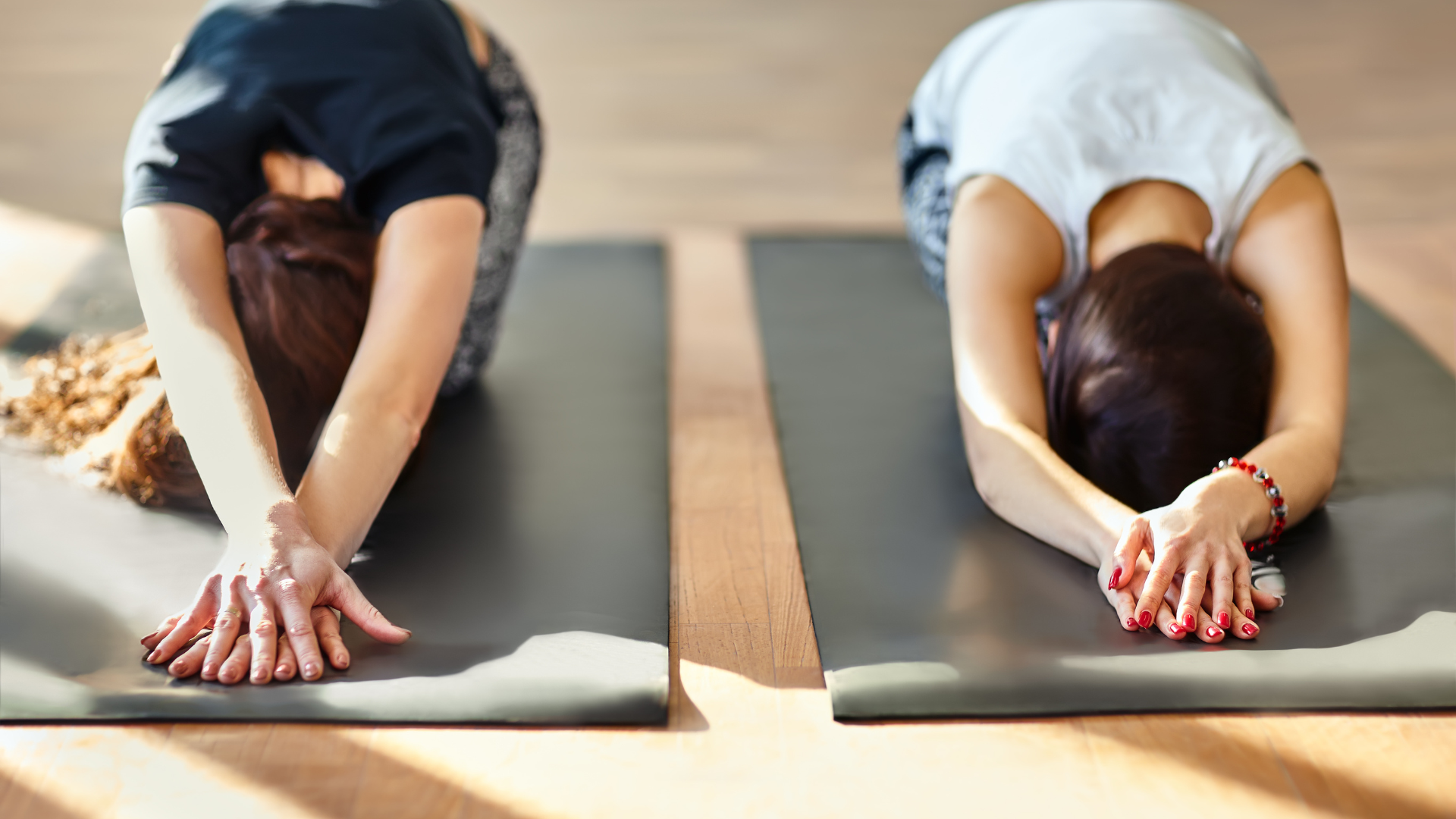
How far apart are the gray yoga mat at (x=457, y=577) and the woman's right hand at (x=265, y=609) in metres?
0.02

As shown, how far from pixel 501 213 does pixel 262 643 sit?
0.94 m

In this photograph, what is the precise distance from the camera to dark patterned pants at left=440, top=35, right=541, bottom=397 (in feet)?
6.63

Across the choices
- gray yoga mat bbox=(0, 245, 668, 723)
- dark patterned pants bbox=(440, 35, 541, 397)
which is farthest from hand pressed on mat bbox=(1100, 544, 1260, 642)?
dark patterned pants bbox=(440, 35, 541, 397)

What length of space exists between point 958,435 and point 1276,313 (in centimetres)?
52

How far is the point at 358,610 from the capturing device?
1.40 meters

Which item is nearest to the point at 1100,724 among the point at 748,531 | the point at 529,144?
Result: the point at 748,531

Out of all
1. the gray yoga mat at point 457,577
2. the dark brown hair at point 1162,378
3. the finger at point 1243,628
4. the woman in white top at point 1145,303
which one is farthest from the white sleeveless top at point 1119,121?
the gray yoga mat at point 457,577

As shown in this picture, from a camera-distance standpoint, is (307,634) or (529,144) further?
(529,144)

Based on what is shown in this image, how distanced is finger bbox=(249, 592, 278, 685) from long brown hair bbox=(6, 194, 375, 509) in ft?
0.76

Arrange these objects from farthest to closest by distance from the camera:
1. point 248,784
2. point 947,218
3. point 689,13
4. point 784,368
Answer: point 689,13, point 784,368, point 947,218, point 248,784

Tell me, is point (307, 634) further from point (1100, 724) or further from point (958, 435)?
point (958, 435)

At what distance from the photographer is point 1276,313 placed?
Result: 1724 millimetres

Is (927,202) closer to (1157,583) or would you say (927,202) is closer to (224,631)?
(1157,583)

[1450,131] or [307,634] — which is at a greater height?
[307,634]
